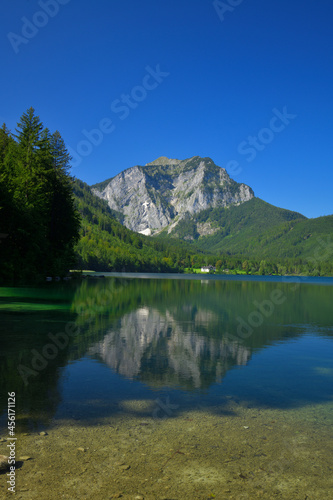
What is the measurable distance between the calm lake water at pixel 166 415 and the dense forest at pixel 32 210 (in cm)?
3609

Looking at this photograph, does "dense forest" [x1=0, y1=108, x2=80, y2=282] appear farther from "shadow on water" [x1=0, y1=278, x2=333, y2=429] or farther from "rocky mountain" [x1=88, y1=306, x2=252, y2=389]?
"rocky mountain" [x1=88, y1=306, x2=252, y2=389]

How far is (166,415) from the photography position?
932cm

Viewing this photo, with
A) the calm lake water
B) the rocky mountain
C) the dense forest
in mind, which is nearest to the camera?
the calm lake water

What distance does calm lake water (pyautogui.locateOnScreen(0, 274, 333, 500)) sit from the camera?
248 inches

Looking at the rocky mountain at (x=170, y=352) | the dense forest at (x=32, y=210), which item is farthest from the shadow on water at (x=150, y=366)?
the dense forest at (x=32, y=210)

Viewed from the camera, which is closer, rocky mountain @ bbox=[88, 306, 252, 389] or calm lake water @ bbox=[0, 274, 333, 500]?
calm lake water @ bbox=[0, 274, 333, 500]

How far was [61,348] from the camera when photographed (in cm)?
1691

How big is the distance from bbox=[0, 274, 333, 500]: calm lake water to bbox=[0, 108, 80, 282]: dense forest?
36085 mm

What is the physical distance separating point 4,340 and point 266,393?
1289 cm

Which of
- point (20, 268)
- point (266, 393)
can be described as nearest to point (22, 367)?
point (266, 393)

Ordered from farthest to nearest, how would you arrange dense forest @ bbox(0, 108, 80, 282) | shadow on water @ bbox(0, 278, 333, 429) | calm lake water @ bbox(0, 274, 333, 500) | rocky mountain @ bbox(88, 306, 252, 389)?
dense forest @ bbox(0, 108, 80, 282) → rocky mountain @ bbox(88, 306, 252, 389) → shadow on water @ bbox(0, 278, 333, 429) → calm lake water @ bbox(0, 274, 333, 500)

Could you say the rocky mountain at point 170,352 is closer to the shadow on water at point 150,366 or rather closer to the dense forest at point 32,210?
the shadow on water at point 150,366

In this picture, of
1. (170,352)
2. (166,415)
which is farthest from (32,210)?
(166,415)

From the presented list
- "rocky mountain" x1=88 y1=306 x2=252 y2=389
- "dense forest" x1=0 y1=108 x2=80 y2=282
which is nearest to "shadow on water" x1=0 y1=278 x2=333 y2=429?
"rocky mountain" x1=88 y1=306 x2=252 y2=389
